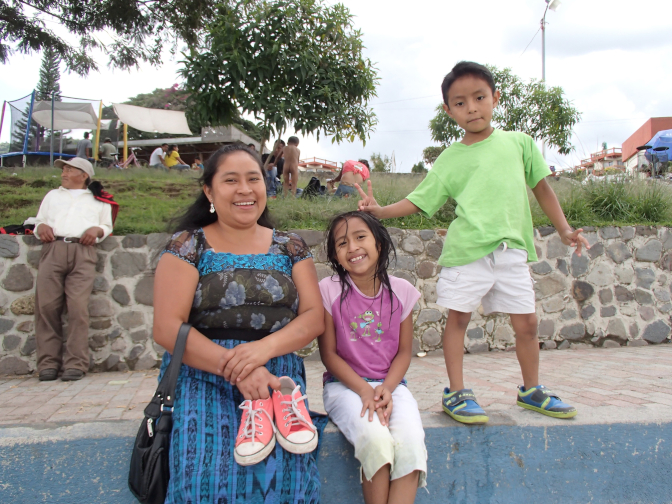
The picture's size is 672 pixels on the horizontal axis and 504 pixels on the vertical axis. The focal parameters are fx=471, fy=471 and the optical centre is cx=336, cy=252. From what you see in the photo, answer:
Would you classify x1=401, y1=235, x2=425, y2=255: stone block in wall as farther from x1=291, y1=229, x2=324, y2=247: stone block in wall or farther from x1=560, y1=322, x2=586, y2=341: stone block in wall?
x1=560, y1=322, x2=586, y2=341: stone block in wall

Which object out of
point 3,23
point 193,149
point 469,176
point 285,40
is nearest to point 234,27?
point 285,40

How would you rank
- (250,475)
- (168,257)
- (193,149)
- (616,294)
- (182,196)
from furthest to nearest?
(193,149) < (182,196) < (616,294) < (168,257) < (250,475)

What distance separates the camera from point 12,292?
434 cm

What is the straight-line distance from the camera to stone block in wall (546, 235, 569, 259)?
5055 millimetres

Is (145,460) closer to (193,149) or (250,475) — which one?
(250,475)

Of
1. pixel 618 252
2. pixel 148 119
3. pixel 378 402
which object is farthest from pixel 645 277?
pixel 148 119

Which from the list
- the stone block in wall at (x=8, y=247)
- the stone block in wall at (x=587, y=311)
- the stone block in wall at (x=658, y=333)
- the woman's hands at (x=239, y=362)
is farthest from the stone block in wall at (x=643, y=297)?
the stone block in wall at (x=8, y=247)

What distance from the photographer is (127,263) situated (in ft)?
14.9

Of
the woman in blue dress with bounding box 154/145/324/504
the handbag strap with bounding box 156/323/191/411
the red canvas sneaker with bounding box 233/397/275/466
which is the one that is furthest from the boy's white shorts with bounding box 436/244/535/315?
the handbag strap with bounding box 156/323/191/411

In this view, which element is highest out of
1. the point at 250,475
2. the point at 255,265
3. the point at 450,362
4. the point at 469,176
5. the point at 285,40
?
the point at 285,40

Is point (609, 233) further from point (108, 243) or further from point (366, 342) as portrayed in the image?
point (108, 243)

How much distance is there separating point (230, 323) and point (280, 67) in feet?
17.5

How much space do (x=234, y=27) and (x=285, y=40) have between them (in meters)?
0.68

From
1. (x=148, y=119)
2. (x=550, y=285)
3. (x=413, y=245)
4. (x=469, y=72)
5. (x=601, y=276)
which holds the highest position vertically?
(x=148, y=119)
